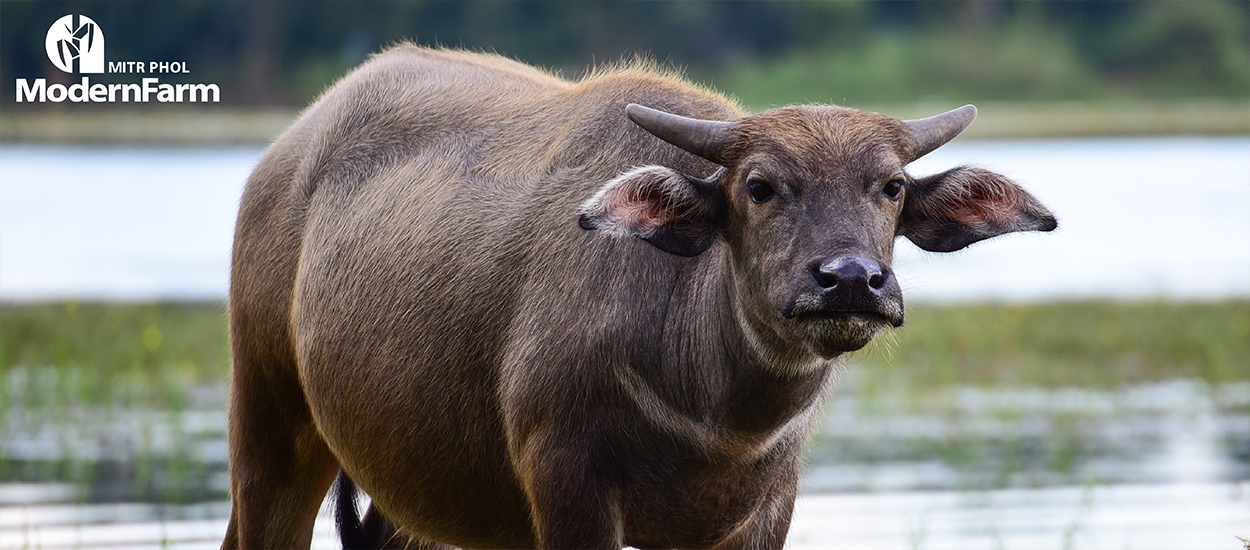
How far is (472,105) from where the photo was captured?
16.0ft

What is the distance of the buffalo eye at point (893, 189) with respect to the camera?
11.9ft

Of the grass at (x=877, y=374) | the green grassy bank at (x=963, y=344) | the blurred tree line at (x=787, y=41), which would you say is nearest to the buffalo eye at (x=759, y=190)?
the grass at (x=877, y=374)

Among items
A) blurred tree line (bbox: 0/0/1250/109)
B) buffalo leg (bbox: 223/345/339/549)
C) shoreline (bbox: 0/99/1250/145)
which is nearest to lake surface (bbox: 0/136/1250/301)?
shoreline (bbox: 0/99/1250/145)

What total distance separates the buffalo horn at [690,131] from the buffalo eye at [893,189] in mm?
429

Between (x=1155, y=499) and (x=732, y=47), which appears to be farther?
(x=732, y=47)

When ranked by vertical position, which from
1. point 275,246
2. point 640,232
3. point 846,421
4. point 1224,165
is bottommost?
point 1224,165

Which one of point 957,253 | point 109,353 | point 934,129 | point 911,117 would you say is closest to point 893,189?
point 934,129

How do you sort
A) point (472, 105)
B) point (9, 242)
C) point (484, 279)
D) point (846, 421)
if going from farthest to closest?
point (9, 242) → point (846, 421) → point (472, 105) → point (484, 279)

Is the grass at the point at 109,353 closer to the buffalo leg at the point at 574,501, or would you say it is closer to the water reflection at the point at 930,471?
the water reflection at the point at 930,471

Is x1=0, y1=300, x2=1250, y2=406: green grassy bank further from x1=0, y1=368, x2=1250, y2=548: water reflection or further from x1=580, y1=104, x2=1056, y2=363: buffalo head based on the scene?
x1=580, y1=104, x2=1056, y2=363: buffalo head

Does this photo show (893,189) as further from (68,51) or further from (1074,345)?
(1074,345)

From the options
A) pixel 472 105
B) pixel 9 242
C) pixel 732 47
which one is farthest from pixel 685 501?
pixel 732 47

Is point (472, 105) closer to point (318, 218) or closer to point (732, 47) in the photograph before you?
point (318, 218)

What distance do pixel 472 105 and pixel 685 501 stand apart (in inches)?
68.2
